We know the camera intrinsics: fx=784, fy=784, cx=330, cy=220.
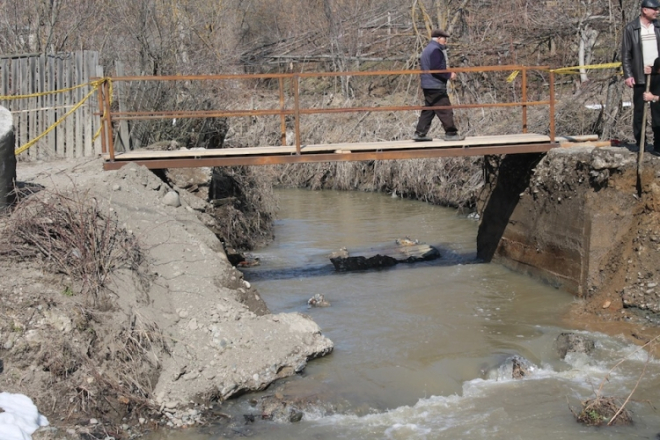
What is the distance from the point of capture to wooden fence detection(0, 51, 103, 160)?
13000 mm

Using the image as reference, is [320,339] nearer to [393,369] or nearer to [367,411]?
[393,369]

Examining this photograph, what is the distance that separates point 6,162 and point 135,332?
2666 millimetres

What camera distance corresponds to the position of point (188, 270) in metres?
8.82

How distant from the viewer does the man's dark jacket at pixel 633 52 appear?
9.72 metres

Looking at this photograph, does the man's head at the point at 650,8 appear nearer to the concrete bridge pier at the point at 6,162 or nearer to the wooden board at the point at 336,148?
the wooden board at the point at 336,148

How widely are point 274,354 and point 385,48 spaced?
2132 cm

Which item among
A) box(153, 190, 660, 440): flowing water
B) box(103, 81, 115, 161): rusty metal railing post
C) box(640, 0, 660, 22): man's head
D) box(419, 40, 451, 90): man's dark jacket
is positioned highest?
box(640, 0, 660, 22): man's head

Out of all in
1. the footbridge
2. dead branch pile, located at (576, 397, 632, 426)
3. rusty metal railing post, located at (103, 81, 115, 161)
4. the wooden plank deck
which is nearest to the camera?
dead branch pile, located at (576, 397, 632, 426)

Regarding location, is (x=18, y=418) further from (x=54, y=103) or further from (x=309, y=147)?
(x=54, y=103)

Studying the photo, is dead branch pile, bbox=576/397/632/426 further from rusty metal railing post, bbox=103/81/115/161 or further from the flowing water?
rusty metal railing post, bbox=103/81/115/161

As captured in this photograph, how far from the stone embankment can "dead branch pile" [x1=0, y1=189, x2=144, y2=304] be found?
5803 millimetres

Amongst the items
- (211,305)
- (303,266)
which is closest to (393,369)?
(211,305)

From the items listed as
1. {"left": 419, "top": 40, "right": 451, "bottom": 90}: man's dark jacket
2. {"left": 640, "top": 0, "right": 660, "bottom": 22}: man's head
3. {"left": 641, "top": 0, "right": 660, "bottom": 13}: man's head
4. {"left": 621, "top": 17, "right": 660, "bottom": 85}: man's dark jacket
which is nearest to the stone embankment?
{"left": 621, "top": 17, "right": 660, "bottom": 85}: man's dark jacket

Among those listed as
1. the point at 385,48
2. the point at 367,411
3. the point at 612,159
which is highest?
the point at 385,48
